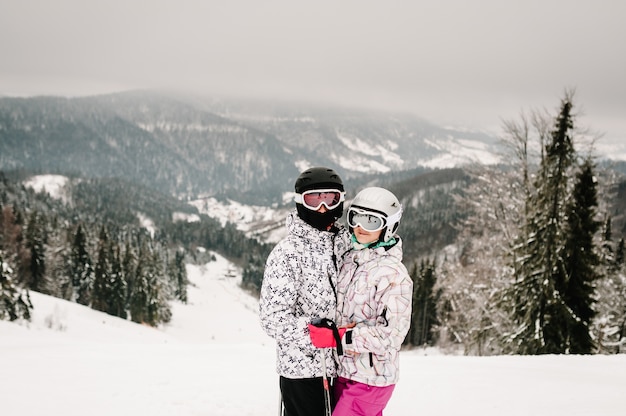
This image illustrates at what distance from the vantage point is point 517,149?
17.2 metres

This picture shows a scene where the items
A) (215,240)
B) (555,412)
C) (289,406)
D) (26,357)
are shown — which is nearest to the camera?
(289,406)

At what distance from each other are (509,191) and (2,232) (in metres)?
55.7

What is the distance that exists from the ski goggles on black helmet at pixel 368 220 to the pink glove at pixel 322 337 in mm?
878

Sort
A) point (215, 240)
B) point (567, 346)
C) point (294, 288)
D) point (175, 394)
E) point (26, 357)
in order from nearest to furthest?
point (294, 288)
point (175, 394)
point (26, 357)
point (567, 346)
point (215, 240)

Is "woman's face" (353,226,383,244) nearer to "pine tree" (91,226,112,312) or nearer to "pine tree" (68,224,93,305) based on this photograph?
"pine tree" (91,226,112,312)

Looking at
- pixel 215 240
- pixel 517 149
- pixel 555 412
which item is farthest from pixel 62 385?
pixel 215 240

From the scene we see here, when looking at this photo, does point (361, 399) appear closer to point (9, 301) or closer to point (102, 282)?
point (9, 301)

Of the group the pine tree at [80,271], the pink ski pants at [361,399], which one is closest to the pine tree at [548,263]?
the pink ski pants at [361,399]

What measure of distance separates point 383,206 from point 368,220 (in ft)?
0.59

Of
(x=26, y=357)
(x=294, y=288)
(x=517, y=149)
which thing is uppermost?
(x=517, y=149)

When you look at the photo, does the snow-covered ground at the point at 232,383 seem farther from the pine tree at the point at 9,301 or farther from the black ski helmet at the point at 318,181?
the pine tree at the point at 9,301

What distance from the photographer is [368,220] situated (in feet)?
10.9

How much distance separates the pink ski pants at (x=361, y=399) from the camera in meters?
3.32

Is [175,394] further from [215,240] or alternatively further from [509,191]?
[215,240]
